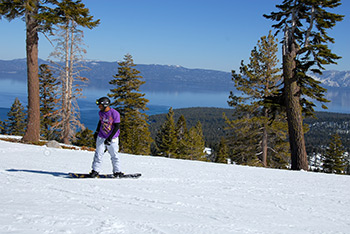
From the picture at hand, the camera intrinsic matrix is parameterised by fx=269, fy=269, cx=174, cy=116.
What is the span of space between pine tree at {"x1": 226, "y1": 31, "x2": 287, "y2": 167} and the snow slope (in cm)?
1190

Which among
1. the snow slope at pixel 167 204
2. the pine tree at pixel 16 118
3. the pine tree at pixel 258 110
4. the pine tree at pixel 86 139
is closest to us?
the snow slope at pixel 167 204

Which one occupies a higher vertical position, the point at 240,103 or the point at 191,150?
the point at 240,103

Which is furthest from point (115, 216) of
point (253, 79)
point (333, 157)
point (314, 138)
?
point (314, 138)

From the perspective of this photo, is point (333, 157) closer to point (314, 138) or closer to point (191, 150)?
point (191, 150)

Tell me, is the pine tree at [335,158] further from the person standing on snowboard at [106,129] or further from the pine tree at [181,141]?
the person standing on snowboard at [106,129]

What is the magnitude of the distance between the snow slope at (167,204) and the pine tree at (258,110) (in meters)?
11.9

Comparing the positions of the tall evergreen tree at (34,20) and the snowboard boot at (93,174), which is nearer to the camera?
the snowboard boot at (93,174)

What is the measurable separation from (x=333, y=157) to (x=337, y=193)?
39035mm

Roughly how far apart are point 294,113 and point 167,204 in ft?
33.5

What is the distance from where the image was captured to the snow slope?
3623mm

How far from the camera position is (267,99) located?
14305 mm

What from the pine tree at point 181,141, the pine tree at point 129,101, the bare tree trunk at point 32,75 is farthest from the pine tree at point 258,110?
the pine tree at point 181,141

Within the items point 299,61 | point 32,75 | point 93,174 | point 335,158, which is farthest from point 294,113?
point 335,158

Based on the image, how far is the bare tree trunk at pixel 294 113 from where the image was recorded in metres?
12.9
